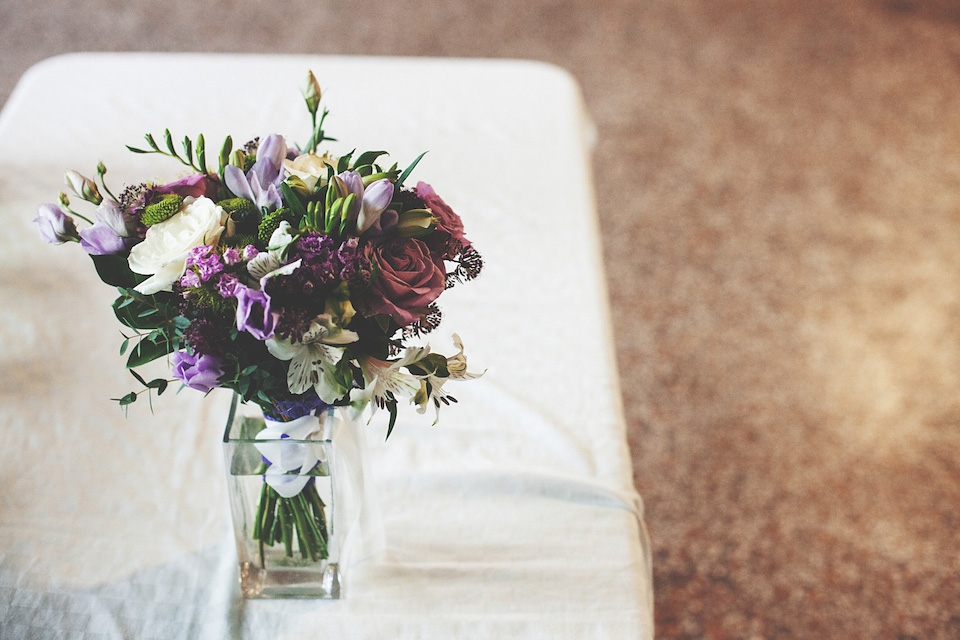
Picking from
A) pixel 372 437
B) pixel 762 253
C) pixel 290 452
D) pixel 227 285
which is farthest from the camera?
pixel 762 253

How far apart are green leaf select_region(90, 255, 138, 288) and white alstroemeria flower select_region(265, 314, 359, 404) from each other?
136mm

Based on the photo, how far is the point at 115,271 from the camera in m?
0.62

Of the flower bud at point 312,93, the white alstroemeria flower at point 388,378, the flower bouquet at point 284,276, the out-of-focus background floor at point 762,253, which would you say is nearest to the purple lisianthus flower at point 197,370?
the flower bouquet at point 284,276

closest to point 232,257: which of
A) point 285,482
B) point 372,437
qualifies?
point 285,482

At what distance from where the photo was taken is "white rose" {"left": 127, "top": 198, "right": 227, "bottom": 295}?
564 mm

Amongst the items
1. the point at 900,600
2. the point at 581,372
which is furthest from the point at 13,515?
the point at 900,600

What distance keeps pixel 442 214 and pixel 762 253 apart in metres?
1.84

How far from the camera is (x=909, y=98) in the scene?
292 centimetres

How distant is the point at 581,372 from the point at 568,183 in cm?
39

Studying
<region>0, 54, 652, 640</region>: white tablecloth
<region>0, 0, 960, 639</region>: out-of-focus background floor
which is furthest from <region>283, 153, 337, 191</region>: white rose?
<region>0, 0, 960, 639</region>: out-of-focus background floor

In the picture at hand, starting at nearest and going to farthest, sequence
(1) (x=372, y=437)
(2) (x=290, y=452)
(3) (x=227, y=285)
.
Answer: (3) (x=227, y=285) < (2) (x=290, y=452) < (1) (x=372, y=437)

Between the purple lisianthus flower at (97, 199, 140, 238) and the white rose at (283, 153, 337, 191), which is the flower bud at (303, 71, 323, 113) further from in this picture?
the purple lisianthus flower at (97, 199, 140, 238)

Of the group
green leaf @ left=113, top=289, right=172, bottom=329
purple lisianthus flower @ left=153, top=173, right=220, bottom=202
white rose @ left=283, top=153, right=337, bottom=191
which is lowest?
green leaf @ left=113, top=289, right=172, bottom=329

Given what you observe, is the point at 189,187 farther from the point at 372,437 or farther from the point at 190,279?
the point at 372,437
